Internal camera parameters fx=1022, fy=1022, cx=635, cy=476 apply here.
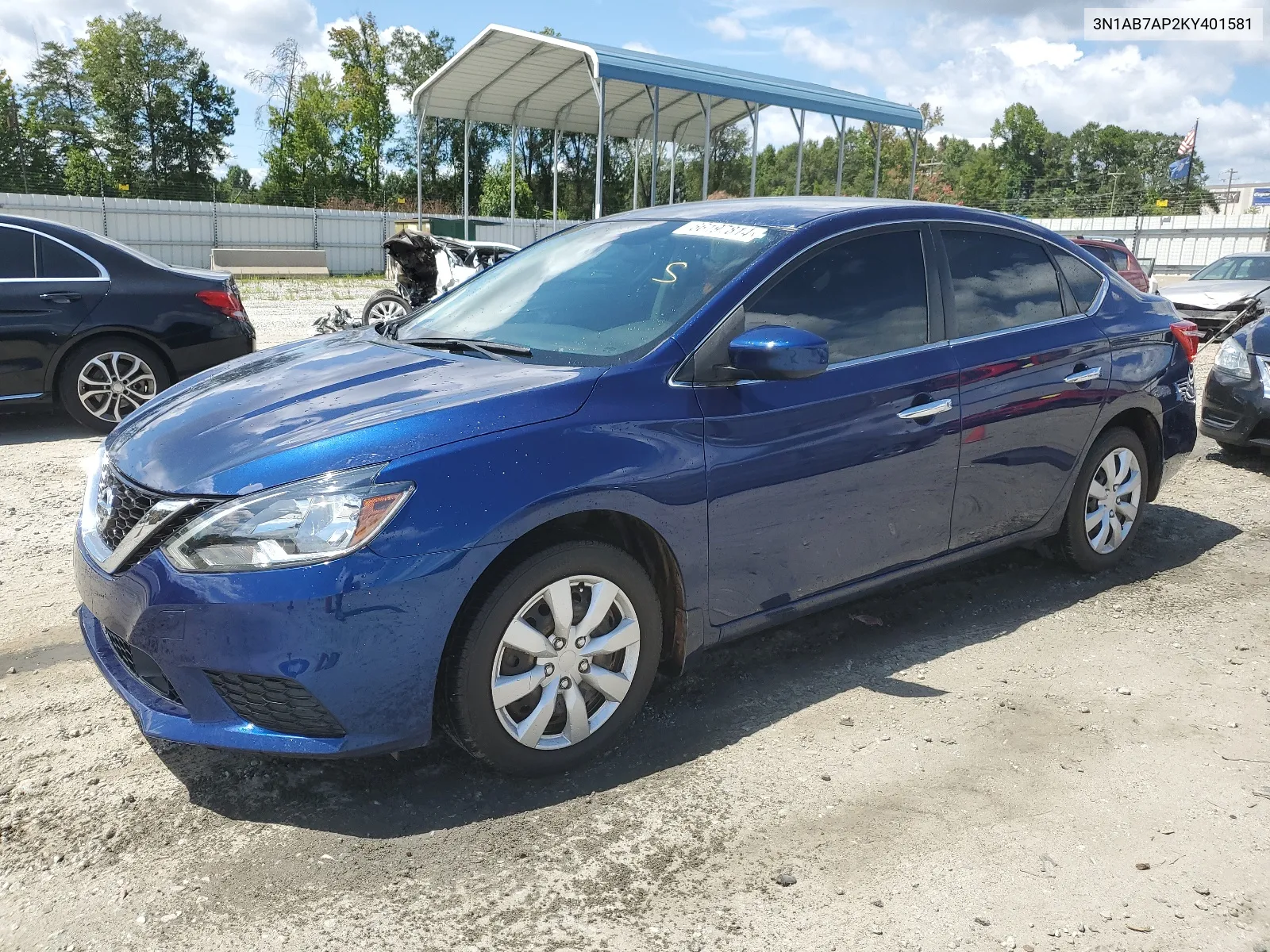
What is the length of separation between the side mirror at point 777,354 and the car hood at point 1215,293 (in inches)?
514

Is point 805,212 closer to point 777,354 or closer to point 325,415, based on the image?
point 777,354

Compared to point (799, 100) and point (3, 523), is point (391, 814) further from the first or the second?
point (799, 100)

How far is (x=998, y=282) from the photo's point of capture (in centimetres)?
431

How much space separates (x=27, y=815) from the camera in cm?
283

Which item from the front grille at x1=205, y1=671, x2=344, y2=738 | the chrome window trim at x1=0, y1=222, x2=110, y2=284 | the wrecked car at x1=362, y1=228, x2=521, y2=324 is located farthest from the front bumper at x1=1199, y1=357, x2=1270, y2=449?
the wrecked car at x1=362, y1=228, x2=521, y2=324

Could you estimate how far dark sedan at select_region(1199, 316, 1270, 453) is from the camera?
6.99 m

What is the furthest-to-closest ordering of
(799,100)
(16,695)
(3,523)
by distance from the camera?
(799,100) → (3,523) → (16,695)

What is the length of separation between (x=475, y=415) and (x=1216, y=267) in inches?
639

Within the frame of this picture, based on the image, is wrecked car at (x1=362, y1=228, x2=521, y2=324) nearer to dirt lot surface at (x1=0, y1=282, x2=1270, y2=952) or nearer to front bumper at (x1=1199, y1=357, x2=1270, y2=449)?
front bumper at (x1=1199, y1=357, x2=1270, y2=449)

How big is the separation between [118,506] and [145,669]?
18.5 inches

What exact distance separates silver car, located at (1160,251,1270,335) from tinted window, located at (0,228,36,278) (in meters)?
13.0

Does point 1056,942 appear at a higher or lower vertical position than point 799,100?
lower

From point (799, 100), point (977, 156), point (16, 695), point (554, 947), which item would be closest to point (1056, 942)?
point (554, 947)

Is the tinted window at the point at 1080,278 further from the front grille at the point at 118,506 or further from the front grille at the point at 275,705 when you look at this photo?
the front grille at the point at 118,506
